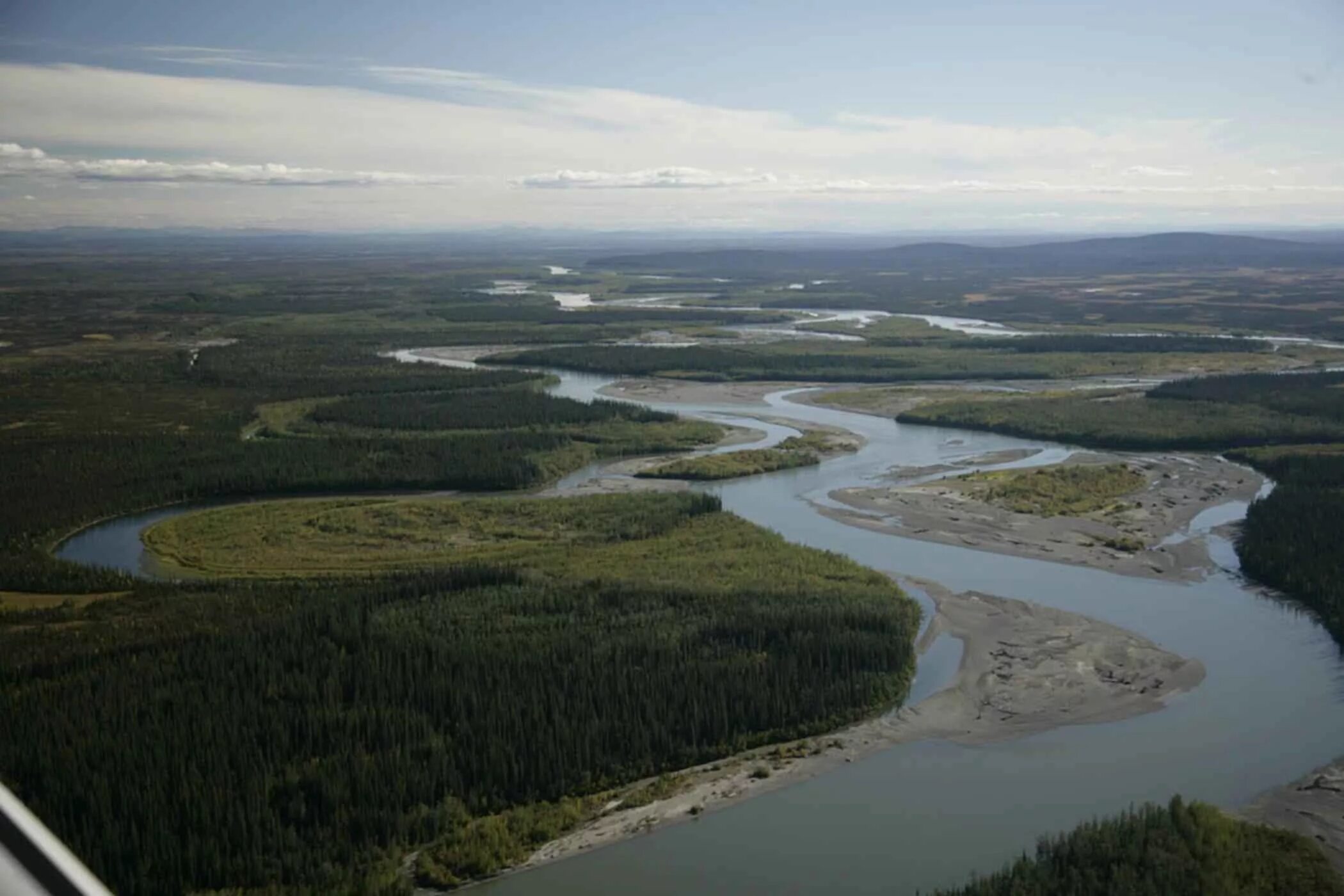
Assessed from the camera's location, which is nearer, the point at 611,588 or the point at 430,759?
the point at 430,759

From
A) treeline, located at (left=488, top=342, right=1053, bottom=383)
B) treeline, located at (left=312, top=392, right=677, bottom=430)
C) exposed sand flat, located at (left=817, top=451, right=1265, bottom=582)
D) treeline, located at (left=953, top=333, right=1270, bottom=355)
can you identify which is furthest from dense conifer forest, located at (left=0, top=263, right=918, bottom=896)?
treeline, located at (left=953, top=333, right=1270, bottom=355)

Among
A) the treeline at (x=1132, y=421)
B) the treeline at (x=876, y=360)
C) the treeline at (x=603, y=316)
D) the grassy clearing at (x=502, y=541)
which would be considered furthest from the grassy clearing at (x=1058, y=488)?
the treeline at (x=603, y=316)

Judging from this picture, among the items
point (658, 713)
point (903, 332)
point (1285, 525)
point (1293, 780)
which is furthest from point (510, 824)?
point (903, 332)

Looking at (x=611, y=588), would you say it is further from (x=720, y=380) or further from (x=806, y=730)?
(x=720, y=380)

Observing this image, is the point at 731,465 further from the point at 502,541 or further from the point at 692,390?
the point at 692,390

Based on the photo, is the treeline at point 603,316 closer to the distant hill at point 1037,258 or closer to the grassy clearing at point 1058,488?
the grassy clearing at point 1058,488
